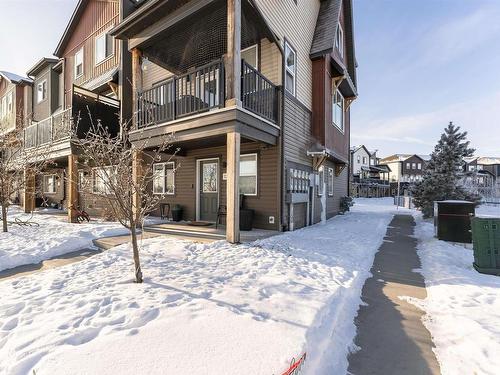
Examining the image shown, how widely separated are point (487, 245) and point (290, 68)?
733 centimetres

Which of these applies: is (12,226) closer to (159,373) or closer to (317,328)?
(159,373)

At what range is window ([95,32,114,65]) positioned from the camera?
486 inches

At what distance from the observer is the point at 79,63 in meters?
14.3

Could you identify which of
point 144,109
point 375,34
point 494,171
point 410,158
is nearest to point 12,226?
point 144,109

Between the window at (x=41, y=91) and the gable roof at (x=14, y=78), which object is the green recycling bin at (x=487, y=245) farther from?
the gable roof at (x=14, y=78)

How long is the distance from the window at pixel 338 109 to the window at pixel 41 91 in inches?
692

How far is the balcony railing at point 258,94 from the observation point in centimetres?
698

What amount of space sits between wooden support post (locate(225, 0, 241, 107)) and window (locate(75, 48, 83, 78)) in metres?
11.9

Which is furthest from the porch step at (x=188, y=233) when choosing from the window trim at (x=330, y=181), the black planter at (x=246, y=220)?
the window trim at (x=330, y=181)

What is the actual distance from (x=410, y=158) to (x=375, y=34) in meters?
58.1

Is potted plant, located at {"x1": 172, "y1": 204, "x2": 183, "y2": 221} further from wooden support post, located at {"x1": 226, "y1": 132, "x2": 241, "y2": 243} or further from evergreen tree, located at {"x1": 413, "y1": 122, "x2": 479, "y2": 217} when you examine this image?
evergreen tree, located at {"x1": 413, "y1": 122, "x2": 479, "y2": 217}

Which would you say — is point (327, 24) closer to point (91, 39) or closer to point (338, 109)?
point (338, 109)

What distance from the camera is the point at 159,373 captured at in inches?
78.9

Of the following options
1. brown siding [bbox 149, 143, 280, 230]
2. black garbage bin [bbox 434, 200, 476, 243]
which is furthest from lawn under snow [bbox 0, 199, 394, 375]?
black garbage bin [bbox 434, 200, 476, 243]
